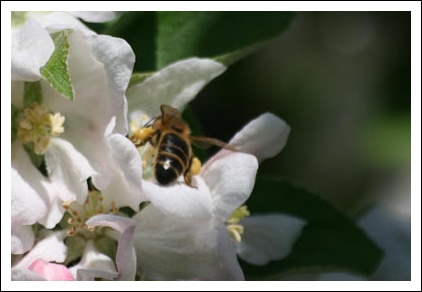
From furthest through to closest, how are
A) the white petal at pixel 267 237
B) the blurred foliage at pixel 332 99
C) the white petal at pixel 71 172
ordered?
1. the blurred foliage at pixel 332 99
2. the white petal at pixel 267 237
3. the white petal at pixel 71 172

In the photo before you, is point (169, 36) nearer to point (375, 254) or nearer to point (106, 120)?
point (106, 120)

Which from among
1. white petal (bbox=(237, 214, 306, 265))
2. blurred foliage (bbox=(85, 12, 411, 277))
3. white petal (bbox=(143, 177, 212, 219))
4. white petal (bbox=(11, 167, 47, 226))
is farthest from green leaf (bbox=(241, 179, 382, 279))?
blurred foliage (bbox=(85, 12, 411, 277))

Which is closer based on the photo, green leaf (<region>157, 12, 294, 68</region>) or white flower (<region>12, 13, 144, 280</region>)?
white flower (<region>12, 13, 144, 280</region>)

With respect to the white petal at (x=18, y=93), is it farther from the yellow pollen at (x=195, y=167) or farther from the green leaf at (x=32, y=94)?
the yellow pollen at (x=195, y=167)

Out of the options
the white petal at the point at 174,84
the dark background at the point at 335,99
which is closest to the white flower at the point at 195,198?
the white petal at the point at 174,84

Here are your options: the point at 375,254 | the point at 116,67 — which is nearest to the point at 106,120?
the point at 116,67

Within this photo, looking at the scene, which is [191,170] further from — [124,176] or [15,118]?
[15,118]

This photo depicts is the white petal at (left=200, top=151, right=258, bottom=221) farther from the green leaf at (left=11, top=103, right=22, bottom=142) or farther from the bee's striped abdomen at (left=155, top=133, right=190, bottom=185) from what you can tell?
the green leaf at (left=11, top=103, right=22, bottom=142)
